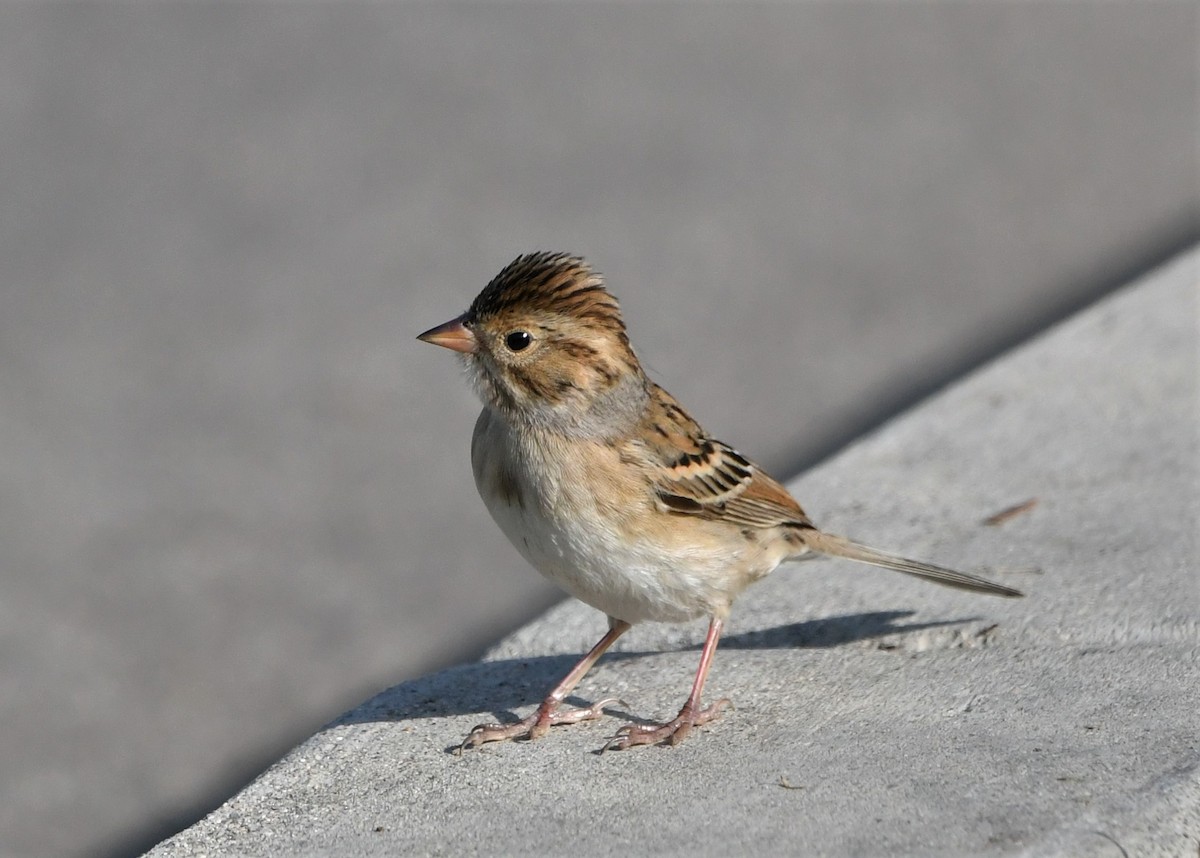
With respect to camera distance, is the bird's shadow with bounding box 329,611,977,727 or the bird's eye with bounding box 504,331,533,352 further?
the bird's shadow with bounding box 329,611,977,727

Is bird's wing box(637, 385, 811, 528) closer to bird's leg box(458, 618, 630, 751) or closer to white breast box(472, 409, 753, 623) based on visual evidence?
white breast box(472, 409, 753, 623)

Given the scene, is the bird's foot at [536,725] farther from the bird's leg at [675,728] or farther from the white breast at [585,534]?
the white breast at [585,534]

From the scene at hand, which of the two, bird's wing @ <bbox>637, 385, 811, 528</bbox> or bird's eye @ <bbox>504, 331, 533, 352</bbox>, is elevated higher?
bird's eye @ <bbox>504, 331, 533, 352</bbox>

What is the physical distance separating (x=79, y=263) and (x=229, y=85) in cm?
271

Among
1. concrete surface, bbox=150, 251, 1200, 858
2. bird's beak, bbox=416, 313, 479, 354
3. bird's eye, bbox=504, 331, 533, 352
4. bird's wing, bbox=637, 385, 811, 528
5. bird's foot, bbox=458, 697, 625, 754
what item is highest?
bird's beak, bbox=416, 313, 479, 354

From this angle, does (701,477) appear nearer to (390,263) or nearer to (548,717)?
(548,717)

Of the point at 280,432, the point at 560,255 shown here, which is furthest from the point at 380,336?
the point at 560,255

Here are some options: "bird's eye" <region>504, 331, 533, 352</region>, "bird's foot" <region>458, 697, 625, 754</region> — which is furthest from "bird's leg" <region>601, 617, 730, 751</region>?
"bird's eye" <region>504, 331, 533, 352</region>

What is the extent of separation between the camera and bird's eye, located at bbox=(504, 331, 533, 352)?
4504 mm

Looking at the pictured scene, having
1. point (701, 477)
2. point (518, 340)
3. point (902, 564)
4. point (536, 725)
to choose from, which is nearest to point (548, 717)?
point (536, 725)

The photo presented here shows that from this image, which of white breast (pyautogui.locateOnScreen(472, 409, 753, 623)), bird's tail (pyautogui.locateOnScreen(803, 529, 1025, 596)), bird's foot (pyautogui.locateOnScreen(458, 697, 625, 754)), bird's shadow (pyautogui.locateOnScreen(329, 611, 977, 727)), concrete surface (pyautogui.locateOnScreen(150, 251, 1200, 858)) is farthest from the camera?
bird's tail (pyautogui.locateOnScreen(803, 529, 1025, 596))

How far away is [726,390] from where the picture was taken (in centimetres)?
971

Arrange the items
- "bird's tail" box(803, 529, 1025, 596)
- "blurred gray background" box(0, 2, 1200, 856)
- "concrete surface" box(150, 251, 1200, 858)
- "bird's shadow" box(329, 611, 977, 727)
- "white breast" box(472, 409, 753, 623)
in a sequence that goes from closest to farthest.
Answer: "concrete surface" box(150, 251, 1200, 858) → "white breast" box(472, 409, 753, 623) → "bird's shadow" box(329, 611, 977, 727) → "bird's tail" box(803, 529, 1025, 596) → "blurred gray background" box(0, 2, 1200, 856)

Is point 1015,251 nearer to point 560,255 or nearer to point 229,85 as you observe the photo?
point 229,85
